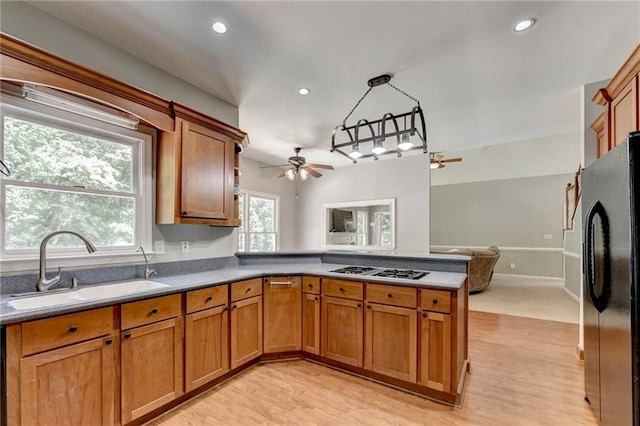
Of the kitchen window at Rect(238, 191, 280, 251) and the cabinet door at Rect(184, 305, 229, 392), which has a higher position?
the kitchen window at Rect(238, 191, 280, 251)

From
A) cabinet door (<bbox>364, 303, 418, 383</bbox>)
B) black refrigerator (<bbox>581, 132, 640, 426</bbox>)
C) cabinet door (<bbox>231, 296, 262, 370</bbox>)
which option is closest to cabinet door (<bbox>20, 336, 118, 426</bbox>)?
cabinet door (<bbox>231, 296, 262, 370</bbox>)

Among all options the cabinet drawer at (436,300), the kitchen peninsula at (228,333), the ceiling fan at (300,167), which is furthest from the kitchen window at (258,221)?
the cabinet drawer at (436,300)

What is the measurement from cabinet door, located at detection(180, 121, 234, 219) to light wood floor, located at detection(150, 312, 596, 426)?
158 cm

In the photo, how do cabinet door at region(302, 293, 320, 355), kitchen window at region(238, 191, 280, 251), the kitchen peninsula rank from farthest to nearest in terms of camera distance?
kitchen window at region(238, 191, 280, 251)
cabinet door at region(302, 293, 320, 355)
the kitchen peninsula

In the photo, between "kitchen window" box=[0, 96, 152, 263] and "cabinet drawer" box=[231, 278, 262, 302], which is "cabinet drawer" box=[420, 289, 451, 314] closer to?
"cabinet drawer" box=[231, 278, 262, 302]

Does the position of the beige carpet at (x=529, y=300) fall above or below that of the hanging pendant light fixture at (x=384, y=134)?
below

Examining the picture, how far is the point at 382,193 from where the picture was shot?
19.7 feet

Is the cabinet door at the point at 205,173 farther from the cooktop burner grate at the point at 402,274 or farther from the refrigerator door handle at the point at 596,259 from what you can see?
the refrigerator door handle at the point at 596,259

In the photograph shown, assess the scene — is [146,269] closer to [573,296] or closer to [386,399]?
[386,399]

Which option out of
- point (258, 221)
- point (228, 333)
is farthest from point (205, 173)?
point (258, 221)

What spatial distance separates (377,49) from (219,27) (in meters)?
1.23

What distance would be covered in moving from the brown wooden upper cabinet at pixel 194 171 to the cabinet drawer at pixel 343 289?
1.20 m

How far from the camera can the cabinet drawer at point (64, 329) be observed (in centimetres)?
152

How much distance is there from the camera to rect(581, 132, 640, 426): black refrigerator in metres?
1.47
